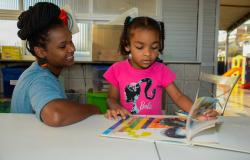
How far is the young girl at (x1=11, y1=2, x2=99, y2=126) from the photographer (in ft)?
2.56

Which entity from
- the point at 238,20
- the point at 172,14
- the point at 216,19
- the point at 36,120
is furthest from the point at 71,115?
the point at 238,20

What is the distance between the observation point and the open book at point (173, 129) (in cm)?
64

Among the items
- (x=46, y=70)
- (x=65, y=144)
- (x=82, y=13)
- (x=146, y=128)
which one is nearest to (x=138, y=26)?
(x=46, y=70)

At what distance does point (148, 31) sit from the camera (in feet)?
3.96

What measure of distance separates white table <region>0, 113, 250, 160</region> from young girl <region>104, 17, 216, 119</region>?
468 mm

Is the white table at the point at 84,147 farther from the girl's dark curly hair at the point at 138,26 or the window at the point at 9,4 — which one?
the window at the point at 9,4

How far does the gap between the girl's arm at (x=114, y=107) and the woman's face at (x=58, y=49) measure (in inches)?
10.9

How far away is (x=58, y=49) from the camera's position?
1.01 m

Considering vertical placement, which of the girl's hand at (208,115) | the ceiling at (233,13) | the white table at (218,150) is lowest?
the white table at (218,150)

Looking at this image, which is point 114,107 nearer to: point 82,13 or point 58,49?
point 58,49

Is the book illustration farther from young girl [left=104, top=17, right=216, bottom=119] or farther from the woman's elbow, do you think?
young girl [left=104, top=17, right=216, bottom=119]

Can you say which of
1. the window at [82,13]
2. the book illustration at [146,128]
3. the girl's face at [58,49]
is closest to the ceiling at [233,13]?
the window at [82,13]

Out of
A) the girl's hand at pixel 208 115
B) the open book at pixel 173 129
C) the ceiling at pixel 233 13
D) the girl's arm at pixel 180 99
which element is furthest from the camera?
the ceiling at pixel 233 13

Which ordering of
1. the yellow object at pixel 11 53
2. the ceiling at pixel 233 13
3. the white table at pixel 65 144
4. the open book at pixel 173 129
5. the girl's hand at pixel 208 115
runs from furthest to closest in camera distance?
the ceiling at pixel 233 13
the yellow object at pixel 11 53
the girl's hand at pixel 208 115
the open book at pixel 173 129
the white table at pixel 65 144
